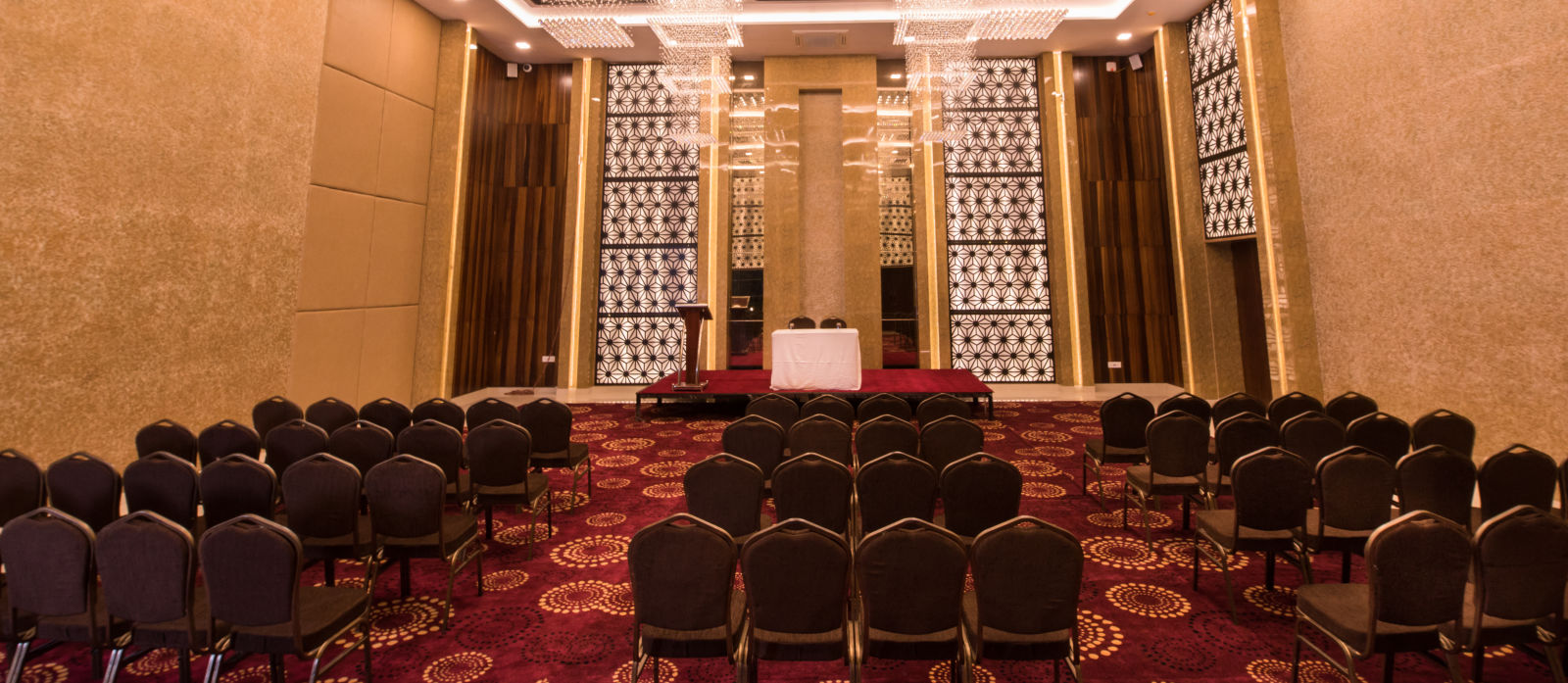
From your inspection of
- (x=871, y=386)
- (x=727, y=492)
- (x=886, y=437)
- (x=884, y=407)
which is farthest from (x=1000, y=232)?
(x=727, y=492)

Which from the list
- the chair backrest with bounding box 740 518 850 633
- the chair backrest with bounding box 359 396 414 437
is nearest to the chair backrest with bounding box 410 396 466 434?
the chair backrest with bounding box 359 396 414 437

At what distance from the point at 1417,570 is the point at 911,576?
1.76 m

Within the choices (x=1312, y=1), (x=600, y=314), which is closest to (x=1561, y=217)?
(x=1312, y=1)

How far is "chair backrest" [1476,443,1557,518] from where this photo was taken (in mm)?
3102

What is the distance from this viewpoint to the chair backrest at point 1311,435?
396 cm

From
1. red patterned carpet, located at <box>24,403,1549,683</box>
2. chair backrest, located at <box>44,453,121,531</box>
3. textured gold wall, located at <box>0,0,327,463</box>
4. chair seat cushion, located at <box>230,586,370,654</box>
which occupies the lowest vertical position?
red patterned carpet, located at <box>24,403,1549,683</box>

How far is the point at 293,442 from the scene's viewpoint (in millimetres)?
3865

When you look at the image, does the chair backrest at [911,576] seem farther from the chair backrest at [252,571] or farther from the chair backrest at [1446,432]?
the chair backrest at [1446,432]

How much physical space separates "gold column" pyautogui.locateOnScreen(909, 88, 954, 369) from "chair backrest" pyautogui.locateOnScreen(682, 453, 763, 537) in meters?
7.56

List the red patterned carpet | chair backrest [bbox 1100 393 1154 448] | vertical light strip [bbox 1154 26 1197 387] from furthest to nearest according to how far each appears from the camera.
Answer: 1. vertical light strip [bbox 1154 26 1197 387]
2. chair backrest [bbox 1100 393 1154 448]
3. the red patterned carpet

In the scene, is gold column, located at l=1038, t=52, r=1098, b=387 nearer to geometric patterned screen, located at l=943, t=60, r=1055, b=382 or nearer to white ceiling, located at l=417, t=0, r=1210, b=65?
geometric patterned screen, located at l=943, t=60, r=1055, b=382

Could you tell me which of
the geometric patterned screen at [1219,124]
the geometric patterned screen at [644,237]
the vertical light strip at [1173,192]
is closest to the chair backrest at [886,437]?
the geometric patterned screen at [1219,124]

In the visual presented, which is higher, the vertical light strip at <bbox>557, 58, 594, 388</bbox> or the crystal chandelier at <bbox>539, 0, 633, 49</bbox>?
the crystal chandelier at <bbox>539, 0, 633, 49</bbox>

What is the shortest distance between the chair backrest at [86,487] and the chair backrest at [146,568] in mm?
1162
